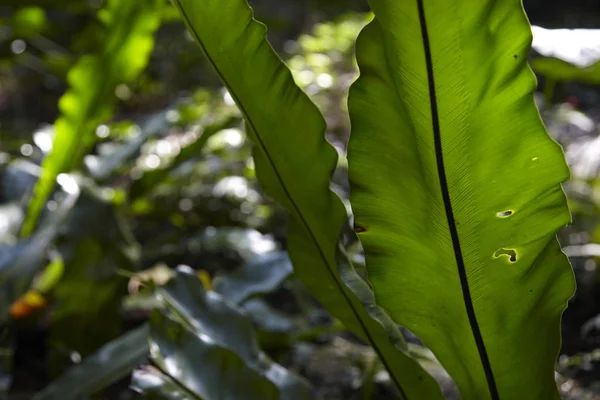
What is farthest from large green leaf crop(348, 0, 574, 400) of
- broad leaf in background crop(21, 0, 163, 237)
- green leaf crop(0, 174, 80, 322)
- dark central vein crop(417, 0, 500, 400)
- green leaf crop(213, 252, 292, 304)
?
broad leaf in background crop(21, 0, 163, 237)

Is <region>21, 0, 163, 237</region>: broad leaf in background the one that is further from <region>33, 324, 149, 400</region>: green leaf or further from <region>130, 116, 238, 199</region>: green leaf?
<region>33, 324, 149, 400</region>: green leaf

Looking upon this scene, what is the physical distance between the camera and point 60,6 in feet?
6.88

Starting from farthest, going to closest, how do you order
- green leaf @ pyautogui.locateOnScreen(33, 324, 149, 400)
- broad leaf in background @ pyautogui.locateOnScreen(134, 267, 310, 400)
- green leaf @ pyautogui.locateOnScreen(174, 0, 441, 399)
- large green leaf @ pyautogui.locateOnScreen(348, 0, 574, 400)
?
green leaf @ pyautogui.locateOnScreen(33, 324, 149, 400)
broad leaf in background @ pyautogui.locateOnScreen(134, 267, 310, 400)
green leaf @ pyautogui.locateOnScreen(174, 0, 441, 399)
large green leaf @ pyautogui.locateOnScreen(348, 0, 574, 400)

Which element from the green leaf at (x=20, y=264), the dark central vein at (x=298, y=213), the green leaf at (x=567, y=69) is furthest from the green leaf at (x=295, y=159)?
the green leaf at (x=20, y=264)

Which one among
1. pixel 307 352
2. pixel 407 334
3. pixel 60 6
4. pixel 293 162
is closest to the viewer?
pixel 293 162

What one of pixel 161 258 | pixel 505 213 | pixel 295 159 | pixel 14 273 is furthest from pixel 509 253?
pixel 161 258

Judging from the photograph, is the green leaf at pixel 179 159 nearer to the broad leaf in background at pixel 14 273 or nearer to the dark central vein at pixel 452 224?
the broad leaf in background at pixel 14 273

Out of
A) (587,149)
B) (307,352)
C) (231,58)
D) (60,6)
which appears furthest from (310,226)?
(60,6)

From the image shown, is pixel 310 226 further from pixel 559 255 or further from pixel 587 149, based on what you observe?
pixel 587 149

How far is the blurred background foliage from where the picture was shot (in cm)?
73

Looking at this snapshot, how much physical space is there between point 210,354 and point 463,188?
360 millimetres

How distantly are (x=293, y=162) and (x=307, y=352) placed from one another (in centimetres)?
65

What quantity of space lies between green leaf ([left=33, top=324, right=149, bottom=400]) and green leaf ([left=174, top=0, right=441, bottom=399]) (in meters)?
0.32

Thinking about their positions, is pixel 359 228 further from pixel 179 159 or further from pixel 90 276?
pixel 179 159
